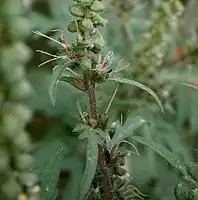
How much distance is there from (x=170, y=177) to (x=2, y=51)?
0.66m

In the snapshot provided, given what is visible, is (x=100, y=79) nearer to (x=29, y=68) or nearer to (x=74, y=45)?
(x=74, y=45)

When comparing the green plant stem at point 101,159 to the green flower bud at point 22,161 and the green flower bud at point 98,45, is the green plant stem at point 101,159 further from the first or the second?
the green flower bud at point 22,161

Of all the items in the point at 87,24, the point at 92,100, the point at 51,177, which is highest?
the point at 87,24

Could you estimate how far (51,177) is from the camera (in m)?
0.90

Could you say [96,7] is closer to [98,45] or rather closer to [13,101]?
[98,45]

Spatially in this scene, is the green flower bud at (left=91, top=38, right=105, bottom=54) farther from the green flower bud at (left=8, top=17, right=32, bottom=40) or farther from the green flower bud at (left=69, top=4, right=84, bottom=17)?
the green flower bud at (left=8, top=17, right=32, bottom=40)

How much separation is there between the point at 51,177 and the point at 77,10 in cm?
24

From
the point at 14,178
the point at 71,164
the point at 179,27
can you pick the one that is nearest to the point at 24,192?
the point at 14,178

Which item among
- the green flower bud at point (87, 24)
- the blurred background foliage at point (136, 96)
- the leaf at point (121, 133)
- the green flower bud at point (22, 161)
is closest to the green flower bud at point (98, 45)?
the green flower bud at point (87, 24)

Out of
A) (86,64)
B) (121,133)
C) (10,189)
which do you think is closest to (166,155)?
(121,133)

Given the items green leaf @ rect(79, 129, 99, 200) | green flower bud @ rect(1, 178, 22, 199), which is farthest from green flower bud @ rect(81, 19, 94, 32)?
green flower bud @ rect(1, 178, 22, 199)

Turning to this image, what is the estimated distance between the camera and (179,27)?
1.65 meters

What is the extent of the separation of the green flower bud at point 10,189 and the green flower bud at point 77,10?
0.88ft

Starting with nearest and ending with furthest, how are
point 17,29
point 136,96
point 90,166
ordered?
point 17,29, point 90,166, point 136,96
